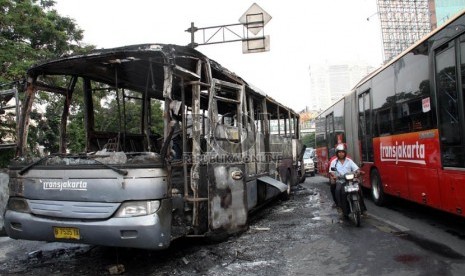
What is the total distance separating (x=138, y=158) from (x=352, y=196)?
4650 millimetres

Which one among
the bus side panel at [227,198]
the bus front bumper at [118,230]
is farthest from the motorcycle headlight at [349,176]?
the bus front bumper at [118,230]

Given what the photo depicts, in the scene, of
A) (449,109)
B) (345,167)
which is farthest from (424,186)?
(449,109)

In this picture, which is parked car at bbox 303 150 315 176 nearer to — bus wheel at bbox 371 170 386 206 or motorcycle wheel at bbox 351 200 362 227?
bus wheel at bbox 371 170 386 206

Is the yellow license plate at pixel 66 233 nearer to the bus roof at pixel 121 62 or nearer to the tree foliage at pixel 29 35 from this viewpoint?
the bus roof at pixel 121 62

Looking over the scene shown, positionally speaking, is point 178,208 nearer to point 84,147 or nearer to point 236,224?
point 236,224

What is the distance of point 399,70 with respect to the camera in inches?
338

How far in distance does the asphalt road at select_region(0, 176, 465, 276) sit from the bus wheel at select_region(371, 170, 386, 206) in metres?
1.69

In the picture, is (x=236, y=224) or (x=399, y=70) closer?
(x=236, y=224)

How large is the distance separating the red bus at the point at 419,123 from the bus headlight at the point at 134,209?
4395 millimetres

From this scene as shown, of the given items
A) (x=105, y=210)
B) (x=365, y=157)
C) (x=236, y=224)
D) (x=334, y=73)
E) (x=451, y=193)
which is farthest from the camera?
(x=334, y=73)

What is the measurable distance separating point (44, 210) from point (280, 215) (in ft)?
18.9

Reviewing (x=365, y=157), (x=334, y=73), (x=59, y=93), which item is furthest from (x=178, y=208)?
(x=334, y=73)

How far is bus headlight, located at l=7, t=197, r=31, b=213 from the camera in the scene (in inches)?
224

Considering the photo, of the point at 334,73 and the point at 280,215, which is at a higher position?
the point at 334,73
